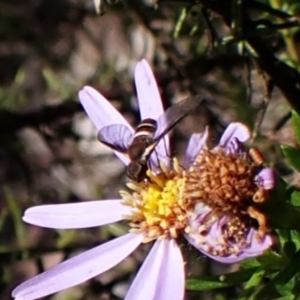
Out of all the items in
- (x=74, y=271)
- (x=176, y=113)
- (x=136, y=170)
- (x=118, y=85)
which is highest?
(x=176, y=113)

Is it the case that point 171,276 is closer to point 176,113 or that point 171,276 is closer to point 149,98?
point 176,113

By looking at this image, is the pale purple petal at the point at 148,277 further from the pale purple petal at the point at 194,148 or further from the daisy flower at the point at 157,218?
the pale purple petal at the point at 194,148

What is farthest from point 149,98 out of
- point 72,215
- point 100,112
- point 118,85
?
point 118,85

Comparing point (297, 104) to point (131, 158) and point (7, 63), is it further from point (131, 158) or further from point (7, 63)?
point (7, 63)

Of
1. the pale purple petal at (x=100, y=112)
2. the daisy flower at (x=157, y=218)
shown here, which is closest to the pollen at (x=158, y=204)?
the daisy flower at (x=157, y=218)

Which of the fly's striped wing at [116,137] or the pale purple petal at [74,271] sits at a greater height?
the fly's striped wing at [116,137]

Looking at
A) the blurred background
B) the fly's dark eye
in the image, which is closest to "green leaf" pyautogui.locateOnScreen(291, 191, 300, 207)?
the blurred background

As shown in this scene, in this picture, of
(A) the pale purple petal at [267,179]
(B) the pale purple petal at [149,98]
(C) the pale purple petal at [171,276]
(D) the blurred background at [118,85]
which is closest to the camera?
(A) the pale purple petal at [267,179]

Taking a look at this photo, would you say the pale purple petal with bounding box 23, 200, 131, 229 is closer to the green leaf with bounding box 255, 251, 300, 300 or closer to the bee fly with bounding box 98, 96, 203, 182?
the bee fly with bounding box 98, 96, 203, 182
